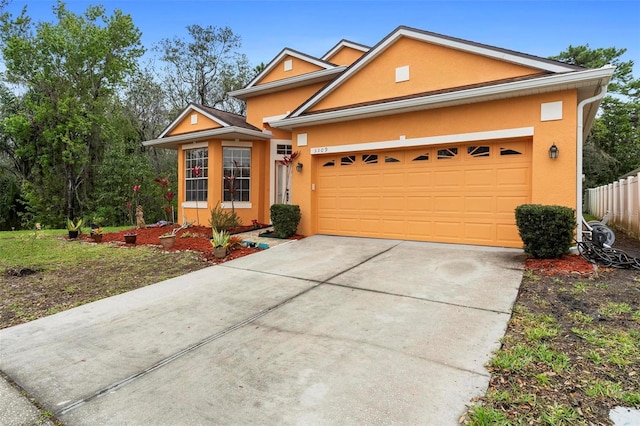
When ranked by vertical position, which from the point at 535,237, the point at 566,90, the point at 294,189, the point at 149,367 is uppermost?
the point at 566,90

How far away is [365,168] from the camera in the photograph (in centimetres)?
948

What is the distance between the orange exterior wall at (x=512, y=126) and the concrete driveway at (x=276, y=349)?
7.27 ft

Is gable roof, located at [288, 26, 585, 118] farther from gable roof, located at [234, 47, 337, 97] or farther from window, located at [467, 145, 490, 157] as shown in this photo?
gable roof, located at [234, 47, 337, 97]

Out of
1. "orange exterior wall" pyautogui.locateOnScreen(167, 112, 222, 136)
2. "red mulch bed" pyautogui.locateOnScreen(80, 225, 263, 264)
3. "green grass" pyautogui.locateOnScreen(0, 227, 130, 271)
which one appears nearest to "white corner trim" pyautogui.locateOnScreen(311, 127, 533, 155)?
"red mulch bed" pyautogui.locateOnScreen(80, 225, 263, 264)

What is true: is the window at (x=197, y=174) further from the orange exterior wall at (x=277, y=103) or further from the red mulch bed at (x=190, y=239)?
the orange exterior wall at (x=277, y=103)

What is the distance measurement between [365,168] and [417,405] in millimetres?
7458

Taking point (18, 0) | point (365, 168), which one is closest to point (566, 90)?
point (365, 168)

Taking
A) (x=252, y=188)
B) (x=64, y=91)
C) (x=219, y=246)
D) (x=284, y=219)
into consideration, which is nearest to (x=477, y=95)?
(x=284, y=219)

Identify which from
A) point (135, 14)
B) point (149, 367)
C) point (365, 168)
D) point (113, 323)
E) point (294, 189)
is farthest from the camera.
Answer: point (135, 14)

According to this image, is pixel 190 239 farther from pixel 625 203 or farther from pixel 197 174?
pixel 625 203

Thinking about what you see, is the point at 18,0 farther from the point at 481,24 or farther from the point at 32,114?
the point at 481,24

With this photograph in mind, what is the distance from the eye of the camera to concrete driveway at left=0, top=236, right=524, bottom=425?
2.58 m

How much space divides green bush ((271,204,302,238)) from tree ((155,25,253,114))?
17.3m

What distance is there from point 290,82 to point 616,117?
2894cm
